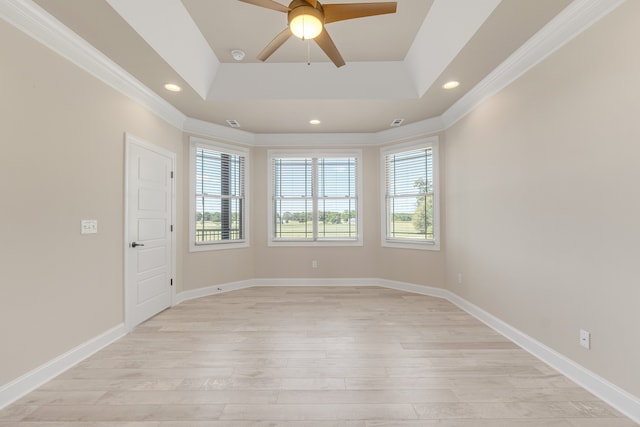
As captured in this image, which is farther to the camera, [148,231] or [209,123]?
[209,123]

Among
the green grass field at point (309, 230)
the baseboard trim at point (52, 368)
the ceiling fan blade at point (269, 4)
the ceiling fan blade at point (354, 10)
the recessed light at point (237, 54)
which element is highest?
the recessed light at point (237, 54)

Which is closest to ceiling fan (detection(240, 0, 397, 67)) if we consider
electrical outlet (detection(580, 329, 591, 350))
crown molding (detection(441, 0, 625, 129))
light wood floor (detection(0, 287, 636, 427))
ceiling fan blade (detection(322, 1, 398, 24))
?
ceiling fan blade (detection(322, 1, 398, 24))

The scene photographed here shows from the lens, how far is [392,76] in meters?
3.61

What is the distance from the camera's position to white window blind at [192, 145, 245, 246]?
4.64 meters

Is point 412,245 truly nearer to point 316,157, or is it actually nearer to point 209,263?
point 316,157

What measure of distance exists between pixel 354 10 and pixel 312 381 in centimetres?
267

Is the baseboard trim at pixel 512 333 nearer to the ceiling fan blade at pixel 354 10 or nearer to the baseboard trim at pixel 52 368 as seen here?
the baseboard trim at pixel 52 368

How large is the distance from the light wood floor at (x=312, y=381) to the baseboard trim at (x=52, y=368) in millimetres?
62

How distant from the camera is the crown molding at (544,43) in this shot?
79.1 inches

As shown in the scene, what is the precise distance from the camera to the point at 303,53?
133 inches

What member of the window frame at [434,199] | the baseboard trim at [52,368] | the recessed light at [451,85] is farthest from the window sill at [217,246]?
the recessed light at [451,85]

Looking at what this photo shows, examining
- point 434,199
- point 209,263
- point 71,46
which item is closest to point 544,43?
point 434,199

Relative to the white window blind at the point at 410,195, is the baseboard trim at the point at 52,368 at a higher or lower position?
lower

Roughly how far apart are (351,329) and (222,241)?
105 inches
